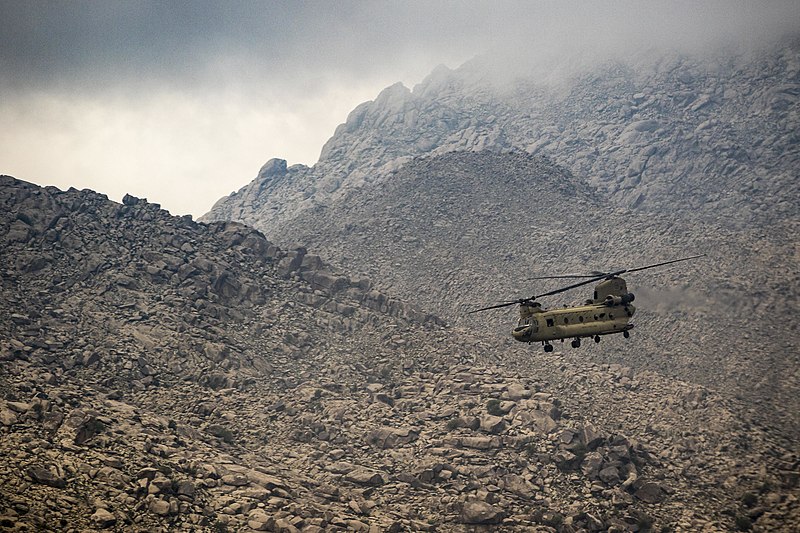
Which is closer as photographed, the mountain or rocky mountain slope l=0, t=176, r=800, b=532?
rocky mountain slope l=0, t=176, r=800, b=532

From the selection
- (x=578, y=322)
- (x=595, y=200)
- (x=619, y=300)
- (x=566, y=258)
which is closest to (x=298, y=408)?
(x=578, y=322)

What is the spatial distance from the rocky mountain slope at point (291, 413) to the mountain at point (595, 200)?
38.4 feet

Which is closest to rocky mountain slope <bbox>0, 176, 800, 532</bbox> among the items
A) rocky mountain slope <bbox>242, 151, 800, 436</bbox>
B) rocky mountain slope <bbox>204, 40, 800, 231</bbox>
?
rocky mountain slope <bbox>242, 151, 800, 436</bbox>

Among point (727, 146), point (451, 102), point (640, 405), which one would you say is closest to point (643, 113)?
point (727, 146)

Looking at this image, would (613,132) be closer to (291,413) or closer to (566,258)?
(566,258)

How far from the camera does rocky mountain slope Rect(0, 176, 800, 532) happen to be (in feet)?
169

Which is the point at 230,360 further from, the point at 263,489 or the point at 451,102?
the point at 451,102

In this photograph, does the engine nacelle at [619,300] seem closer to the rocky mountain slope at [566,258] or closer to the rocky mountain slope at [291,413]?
the rocky mountain slope at [566,258]

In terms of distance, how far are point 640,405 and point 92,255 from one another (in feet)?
191

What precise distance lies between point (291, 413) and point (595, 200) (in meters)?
76.0

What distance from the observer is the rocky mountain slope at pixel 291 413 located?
5150 centimetres

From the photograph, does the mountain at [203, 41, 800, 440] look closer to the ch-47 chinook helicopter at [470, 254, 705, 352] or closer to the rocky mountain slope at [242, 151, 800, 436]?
the rocky mountain slope at [242, 151, 800, 436]

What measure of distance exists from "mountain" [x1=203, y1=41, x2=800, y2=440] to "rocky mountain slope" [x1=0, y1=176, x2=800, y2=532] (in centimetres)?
1169

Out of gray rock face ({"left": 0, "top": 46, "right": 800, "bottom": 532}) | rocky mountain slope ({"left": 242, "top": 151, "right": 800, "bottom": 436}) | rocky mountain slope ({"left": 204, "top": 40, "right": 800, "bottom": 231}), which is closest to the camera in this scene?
gray rock face ({"left": 0, "top": 46, "right": 800, "bottom": 532})
